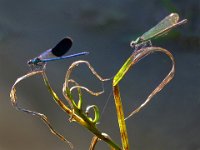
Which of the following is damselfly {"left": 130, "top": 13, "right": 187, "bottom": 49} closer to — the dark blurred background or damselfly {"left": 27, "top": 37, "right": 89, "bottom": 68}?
damselfly {"left": 27, "top": 37, "right": 89, "bottom": 68}

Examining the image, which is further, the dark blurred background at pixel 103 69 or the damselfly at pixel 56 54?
the dark blurred background at pixel 103 69

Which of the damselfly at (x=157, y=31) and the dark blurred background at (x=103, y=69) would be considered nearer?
the damselfly at (x=157, y=31)

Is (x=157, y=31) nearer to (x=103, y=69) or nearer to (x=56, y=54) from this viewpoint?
(x=56, y=54)

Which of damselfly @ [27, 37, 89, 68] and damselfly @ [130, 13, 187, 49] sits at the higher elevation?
damselfly @ [27, 37, 89, 68]

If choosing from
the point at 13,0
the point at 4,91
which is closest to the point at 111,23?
the point at 13,0

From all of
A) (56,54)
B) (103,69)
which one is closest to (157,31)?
(56,54)

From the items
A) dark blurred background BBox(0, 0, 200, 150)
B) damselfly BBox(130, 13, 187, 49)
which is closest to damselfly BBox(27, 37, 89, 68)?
damselfly BBox(130, 13, 187, 49)

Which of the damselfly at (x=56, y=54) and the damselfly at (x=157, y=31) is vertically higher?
the damselfly at (x=56, y=54)

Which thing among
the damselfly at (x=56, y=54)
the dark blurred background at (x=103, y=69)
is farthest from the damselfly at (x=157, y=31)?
the dark blurred background at (x=103, y=69)

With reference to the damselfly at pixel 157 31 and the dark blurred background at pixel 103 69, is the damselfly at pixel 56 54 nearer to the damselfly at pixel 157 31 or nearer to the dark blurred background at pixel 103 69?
the damselfly at pixel 157 31
